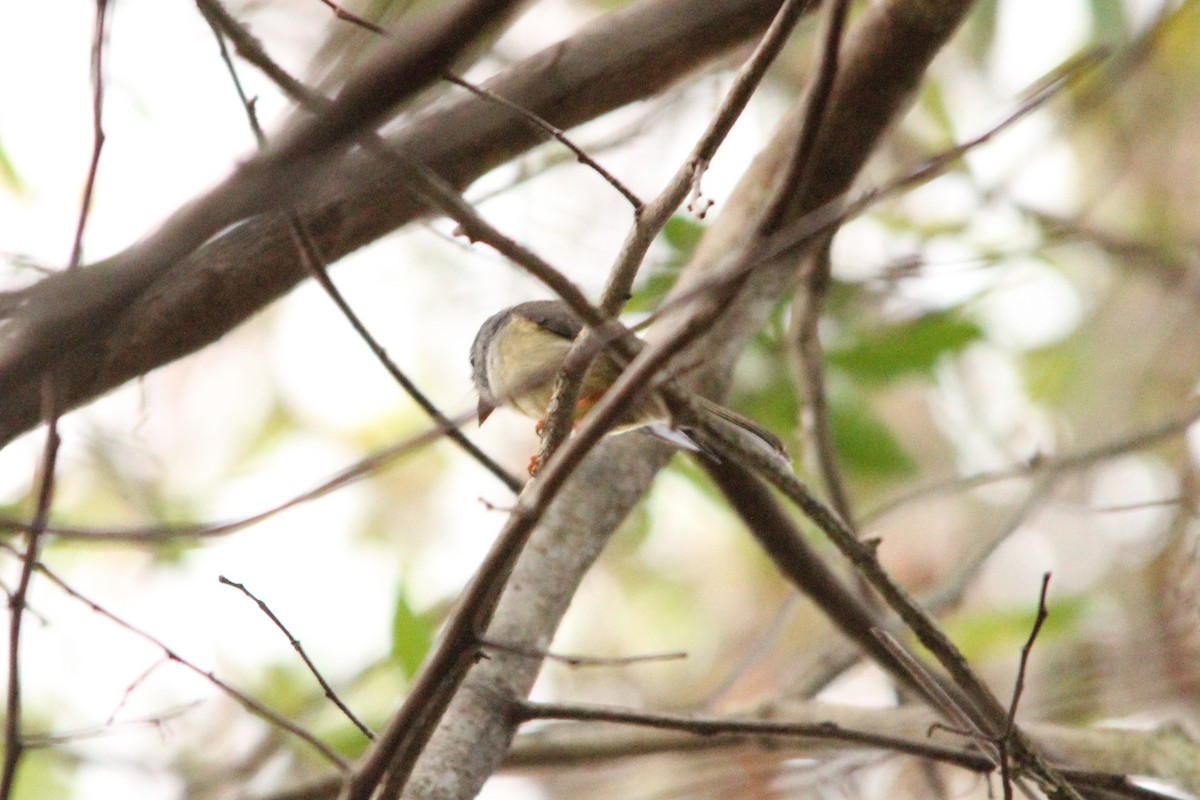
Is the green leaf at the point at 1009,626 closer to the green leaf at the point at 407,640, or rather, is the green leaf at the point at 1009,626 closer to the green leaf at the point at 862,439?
the green leaf at the point at 862,439

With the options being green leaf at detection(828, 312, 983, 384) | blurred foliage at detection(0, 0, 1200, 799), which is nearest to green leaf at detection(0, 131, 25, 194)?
blurred foliage at detection(0, 0, 1200, 799)

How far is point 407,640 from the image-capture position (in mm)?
2535

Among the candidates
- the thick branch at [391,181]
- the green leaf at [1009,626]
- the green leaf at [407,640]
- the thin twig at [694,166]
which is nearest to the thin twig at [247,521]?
the thin twig at [694,166]

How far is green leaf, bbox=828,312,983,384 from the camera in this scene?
337 cm

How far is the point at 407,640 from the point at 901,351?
165 cm

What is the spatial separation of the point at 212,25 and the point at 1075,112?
338cm

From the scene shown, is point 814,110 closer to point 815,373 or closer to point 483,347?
point 483,347

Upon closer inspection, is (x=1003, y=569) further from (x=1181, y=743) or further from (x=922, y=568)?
(x=1181, y=743)

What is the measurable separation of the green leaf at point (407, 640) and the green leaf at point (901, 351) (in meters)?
1.50

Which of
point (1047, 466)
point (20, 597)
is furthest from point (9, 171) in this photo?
point (1047, 466)

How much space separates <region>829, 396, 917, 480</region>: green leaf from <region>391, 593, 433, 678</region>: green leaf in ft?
4.61

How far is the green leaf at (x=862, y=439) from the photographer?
340 centimetres

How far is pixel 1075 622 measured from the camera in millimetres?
3625

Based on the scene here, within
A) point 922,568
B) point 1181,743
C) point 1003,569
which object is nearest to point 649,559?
point 922,568
